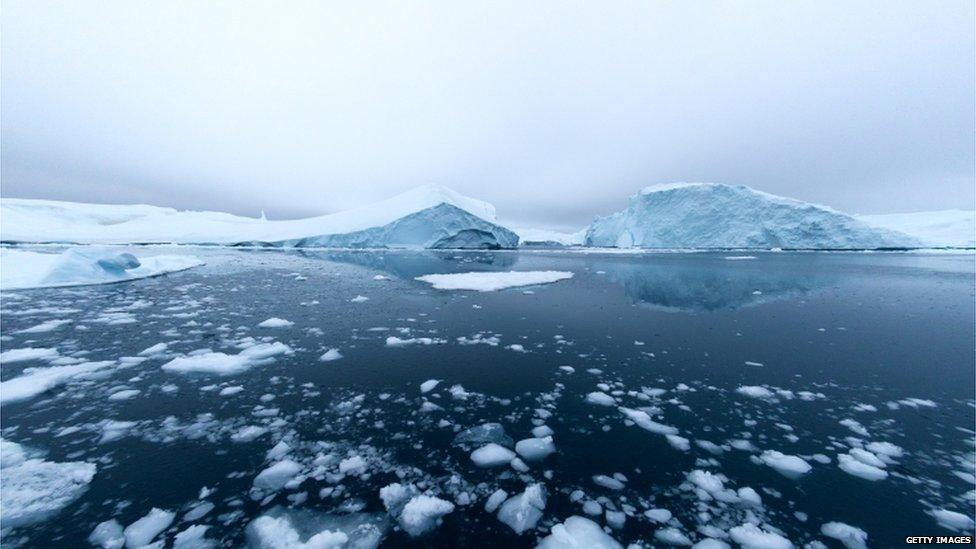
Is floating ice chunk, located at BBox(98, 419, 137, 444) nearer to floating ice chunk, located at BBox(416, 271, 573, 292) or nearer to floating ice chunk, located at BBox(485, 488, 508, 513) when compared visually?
floating ice chunk, located at BBox(485, 488, 508, 513)

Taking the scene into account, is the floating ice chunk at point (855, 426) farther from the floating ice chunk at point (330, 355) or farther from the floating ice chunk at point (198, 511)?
the floating ice chunk at point (330, 355)

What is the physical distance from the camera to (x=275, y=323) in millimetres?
6320

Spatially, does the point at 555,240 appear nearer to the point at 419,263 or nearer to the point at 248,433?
the point at 419,263

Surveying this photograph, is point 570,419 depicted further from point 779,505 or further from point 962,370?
point 962,370

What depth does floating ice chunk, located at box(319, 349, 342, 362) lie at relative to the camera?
4.67m

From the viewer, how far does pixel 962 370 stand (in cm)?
459

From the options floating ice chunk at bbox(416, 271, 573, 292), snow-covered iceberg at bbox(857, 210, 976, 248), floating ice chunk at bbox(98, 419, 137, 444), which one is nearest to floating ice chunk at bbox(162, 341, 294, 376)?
floating ice chunk at bbox(98, 419, 137, 444)

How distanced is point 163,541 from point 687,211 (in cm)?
5033

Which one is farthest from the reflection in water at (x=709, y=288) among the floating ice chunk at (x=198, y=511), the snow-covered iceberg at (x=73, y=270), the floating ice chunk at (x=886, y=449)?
the snow-covered iceberg at (x=73, y=270)

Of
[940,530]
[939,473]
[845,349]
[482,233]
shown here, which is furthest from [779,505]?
[482,233]

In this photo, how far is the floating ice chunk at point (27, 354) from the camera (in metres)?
4.37

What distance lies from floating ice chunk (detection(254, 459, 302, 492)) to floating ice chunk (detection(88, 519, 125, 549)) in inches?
24.0

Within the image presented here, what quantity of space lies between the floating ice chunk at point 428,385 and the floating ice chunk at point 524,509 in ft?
5.69

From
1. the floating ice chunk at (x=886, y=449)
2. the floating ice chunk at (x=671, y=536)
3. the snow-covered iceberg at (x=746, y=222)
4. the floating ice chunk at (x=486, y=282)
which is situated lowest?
the floating ice chunk at (x=671, y=536)
